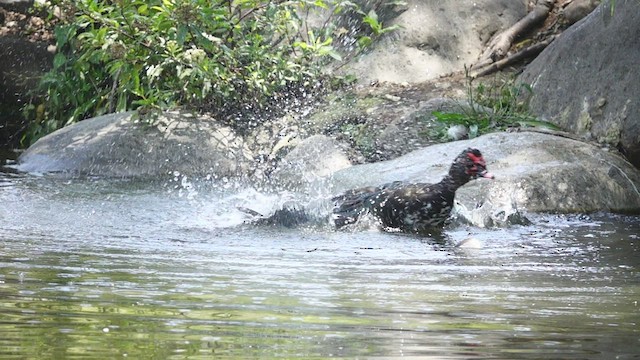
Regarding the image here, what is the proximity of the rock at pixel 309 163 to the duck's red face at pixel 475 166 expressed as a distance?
96.6 inches

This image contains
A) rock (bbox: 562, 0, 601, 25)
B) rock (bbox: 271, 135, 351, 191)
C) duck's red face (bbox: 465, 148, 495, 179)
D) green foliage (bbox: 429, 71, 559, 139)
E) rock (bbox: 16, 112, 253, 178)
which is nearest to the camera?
duck's red face (bbox: 465, 148, 495, 179)

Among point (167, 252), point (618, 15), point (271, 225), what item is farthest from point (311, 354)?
point (618, 15)

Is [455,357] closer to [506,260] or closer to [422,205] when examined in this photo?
[506,260]

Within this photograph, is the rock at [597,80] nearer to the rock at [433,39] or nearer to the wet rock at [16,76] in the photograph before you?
the rock at [433,39]

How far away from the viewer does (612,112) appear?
10.6 m

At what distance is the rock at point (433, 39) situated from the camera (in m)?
13.7

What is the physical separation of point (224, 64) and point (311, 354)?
29.0 ft

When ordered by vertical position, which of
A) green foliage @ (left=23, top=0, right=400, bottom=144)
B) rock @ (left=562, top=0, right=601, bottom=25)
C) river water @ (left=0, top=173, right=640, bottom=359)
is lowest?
river water @ (left=0, top=173, right=640, bottom=359)

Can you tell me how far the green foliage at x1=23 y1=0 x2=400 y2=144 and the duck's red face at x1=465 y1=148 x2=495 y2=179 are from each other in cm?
371

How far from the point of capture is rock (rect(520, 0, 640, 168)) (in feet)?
34.3

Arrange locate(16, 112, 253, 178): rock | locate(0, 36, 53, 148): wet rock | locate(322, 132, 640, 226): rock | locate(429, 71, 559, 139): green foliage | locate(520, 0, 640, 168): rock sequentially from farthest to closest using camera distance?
1. locate(0, 36, 53, 148): wet rock
2. locate(16, 112, 253, 178): rock
3. locate(429, 71, 559, 139): green foliage
4. locate(520, 0, 640, 168): rock
5. locate(322, 132, 640, 226): rock

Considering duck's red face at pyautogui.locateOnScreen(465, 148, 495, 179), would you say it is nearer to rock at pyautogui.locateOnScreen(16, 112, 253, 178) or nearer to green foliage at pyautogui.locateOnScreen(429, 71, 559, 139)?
green foliage at pyautogui.locateOnScreen(429, 71, 559, 139)

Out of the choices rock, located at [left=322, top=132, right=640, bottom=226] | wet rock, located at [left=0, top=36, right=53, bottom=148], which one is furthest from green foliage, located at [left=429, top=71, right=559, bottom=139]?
wet rock, located at [left=0, top=36, right=53, bottom=148]

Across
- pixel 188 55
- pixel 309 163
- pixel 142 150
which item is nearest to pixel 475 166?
pixel 309 163
